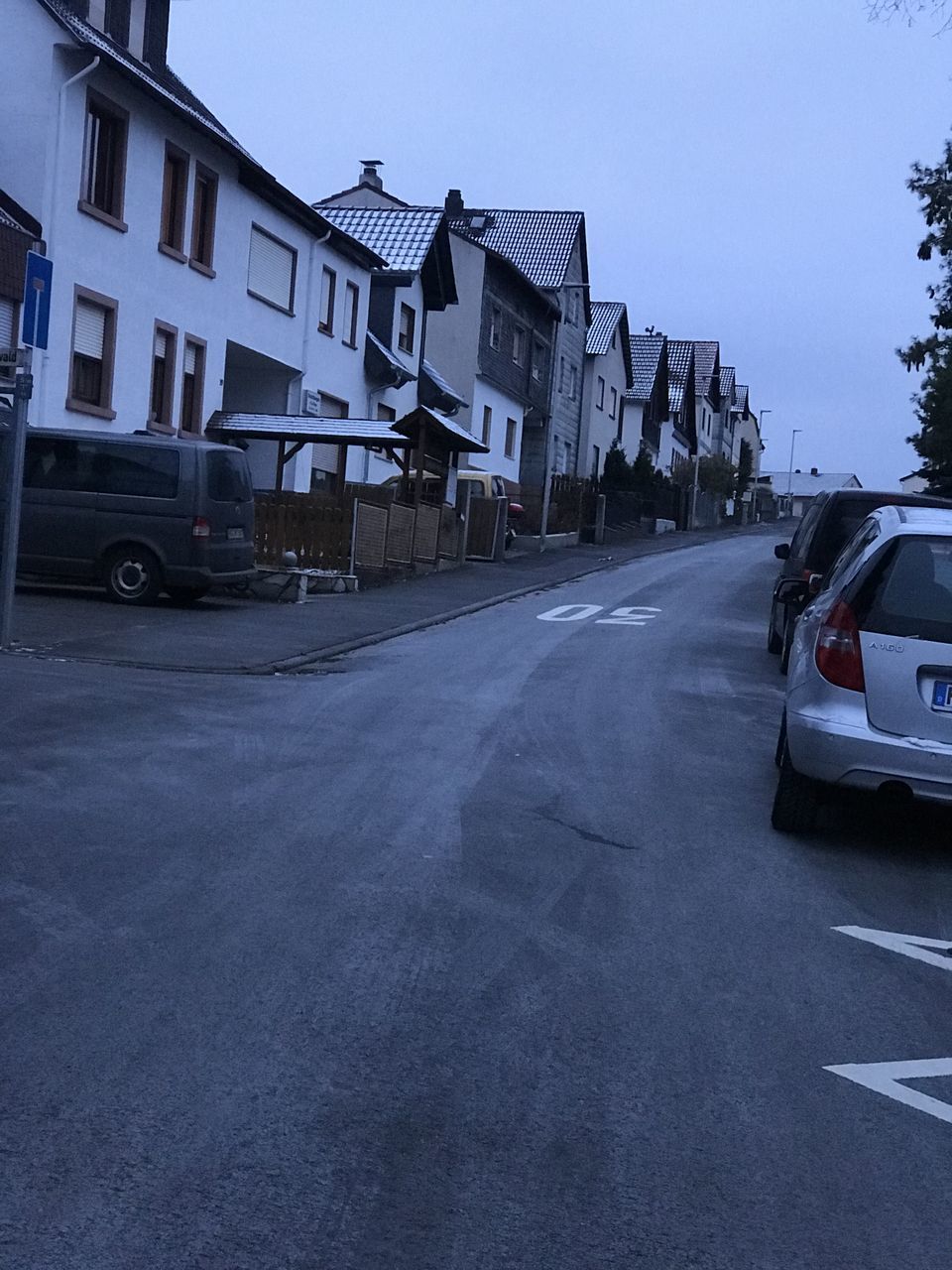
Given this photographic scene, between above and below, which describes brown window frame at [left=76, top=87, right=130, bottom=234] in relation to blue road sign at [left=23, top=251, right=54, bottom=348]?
above

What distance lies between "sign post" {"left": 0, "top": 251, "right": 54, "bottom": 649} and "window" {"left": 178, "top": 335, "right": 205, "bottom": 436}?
1411 cm

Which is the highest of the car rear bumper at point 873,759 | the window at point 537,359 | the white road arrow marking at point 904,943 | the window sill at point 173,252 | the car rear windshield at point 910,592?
the window at point 537,359

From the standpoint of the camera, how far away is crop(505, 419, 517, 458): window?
51.4m

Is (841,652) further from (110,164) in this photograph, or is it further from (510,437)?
(510,437)

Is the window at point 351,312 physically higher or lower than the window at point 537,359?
lower

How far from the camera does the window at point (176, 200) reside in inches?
1070

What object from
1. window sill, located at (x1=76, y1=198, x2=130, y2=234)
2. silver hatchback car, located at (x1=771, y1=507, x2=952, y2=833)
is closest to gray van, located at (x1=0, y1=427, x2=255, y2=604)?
window sill, located at (x1=76, y1=198, x2=130, y2=234)

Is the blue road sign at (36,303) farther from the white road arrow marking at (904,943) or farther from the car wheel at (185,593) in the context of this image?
the white road arrow marking at (904,943)

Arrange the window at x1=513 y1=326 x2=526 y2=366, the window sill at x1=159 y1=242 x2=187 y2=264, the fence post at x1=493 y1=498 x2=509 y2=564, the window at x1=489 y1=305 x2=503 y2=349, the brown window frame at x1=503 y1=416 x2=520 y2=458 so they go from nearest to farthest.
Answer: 1. the window sill at x1=159 y1=242 x2=187 y2=264
2. the fence post at x1=493 y1=498 x2=509 y2=564
3. the window at x1=489 y1=305 x2=503 y2=349
4. the brown window frame at x1=503 y1=416 x2=520 y2=458
5. the window at x1=513 y1=326 x2=526 y2=366

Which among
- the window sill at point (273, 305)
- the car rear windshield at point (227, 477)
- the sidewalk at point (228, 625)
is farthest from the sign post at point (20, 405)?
the window sill at point (273, 305)

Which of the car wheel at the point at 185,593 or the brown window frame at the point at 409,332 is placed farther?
the brown window frame at the point at 409,332

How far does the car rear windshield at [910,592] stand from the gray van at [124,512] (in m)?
12.4

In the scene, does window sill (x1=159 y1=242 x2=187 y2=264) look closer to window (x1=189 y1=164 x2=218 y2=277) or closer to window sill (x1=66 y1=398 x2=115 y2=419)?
window (x1=189 y1=164 x2=218 y2=277)

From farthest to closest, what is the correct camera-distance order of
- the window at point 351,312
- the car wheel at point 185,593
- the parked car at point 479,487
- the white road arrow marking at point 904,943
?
the parked car at point 479,487 < the window at point 351,312 < the car wheel at point 185,593 < the white road arrow marking at point 904,943
